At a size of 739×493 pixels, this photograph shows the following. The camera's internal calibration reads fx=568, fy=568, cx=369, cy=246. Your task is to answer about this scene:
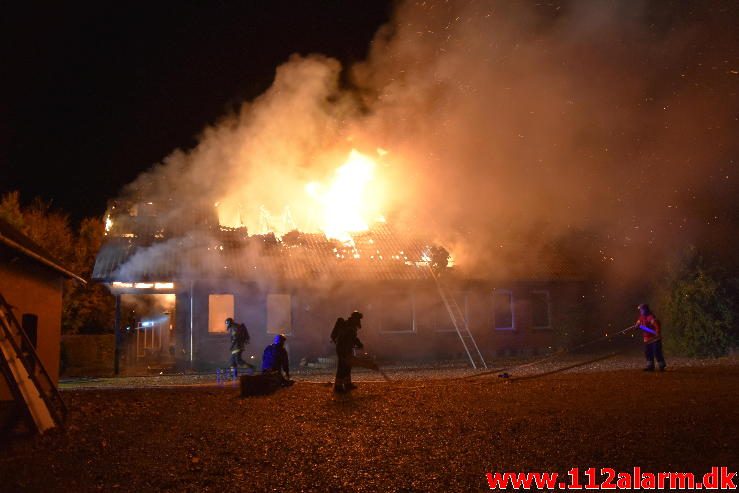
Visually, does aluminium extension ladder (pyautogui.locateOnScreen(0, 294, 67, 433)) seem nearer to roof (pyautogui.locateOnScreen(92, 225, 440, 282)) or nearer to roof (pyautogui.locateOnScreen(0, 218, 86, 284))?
roof (pyautogui.locateOnScreen(0, 218, 86, 284))

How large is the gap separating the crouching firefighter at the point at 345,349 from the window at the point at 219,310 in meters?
9.34

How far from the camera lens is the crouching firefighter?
437 inches

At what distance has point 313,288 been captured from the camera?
64.4 feet

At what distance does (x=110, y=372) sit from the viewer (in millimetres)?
18359

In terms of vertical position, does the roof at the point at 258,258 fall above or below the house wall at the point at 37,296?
above

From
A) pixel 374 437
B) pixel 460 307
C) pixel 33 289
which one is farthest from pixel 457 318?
pixel 374 437

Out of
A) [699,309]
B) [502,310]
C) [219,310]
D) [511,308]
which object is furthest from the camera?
[511,308]

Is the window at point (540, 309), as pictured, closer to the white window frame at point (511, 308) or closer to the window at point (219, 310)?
the white window frame at point (511, 308)

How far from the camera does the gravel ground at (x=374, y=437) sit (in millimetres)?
5488

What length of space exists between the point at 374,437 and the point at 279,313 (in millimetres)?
13458

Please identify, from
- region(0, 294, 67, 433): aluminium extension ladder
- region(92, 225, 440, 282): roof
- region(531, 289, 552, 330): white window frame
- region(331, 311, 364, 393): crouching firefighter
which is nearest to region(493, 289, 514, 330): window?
region(531, 289, 552, 330): white window frame

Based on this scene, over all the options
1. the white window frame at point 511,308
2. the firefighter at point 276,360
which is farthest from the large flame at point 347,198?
the firefighter at point 276,360

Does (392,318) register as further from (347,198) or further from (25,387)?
(25,387)

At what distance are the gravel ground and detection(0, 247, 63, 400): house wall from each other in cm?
116
